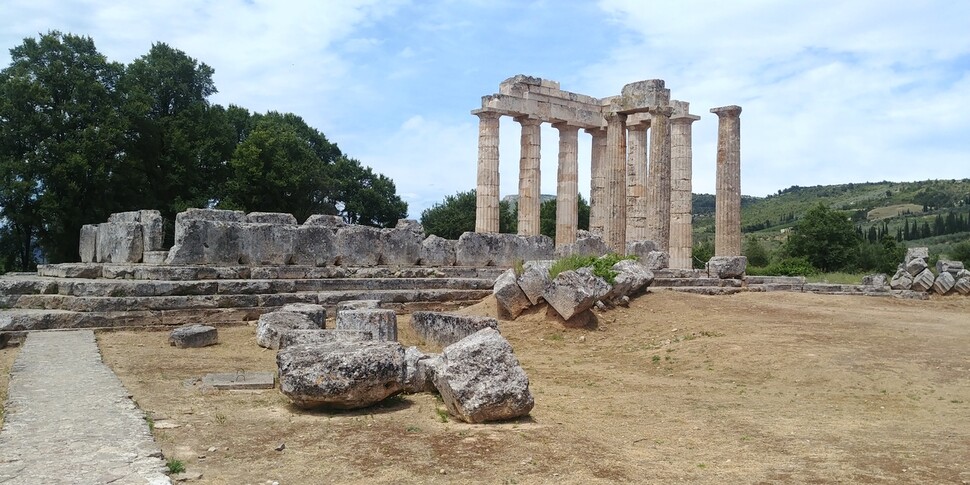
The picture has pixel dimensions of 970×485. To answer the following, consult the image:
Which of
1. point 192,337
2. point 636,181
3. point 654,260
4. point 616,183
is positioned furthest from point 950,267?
point 192,337

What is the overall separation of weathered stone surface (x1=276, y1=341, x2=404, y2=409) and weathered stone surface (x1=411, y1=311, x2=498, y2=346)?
3856mm

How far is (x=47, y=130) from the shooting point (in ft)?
92.5

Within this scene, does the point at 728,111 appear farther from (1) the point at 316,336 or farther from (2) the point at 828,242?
(1) the point at 316,336

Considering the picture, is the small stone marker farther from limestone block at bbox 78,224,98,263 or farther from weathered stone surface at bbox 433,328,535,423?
limestone block at bbox 78,224,98,263

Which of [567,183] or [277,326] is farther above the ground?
[567,183]

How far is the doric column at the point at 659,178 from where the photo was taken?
26.5 meters

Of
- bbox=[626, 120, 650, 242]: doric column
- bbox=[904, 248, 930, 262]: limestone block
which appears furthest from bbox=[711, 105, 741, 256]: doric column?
bbox=[904, 248, 930, 262]: limestone block

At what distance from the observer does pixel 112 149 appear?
28984 mm

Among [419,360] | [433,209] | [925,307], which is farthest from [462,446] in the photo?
[433,209]

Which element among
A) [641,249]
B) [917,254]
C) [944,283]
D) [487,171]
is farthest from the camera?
[487,171]

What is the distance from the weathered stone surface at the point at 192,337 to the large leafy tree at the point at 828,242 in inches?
1559

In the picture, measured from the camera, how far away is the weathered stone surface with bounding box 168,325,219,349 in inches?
428

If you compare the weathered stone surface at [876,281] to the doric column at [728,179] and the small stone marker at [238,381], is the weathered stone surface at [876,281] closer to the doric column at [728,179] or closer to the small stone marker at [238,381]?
the doric column at [728,179]

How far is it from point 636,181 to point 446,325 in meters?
20.7
